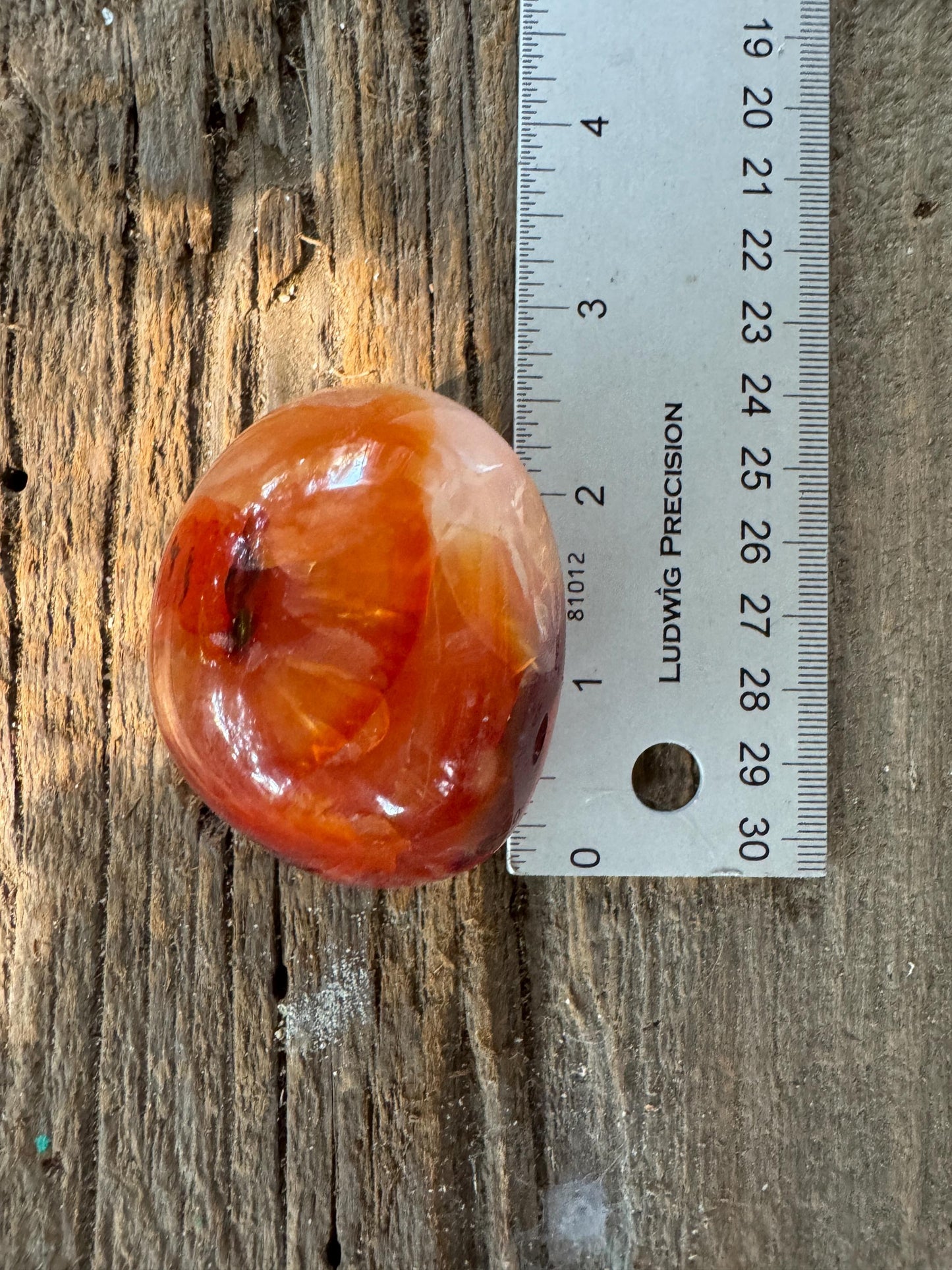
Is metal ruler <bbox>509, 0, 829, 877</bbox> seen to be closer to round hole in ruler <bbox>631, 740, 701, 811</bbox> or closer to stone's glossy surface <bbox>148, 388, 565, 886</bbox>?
round hole in ruler <bbox>631, 740, 701, 811</bbox>

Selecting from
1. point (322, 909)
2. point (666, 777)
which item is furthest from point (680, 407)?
point (322, 909)

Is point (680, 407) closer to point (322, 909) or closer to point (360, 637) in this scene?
point (360, 637)

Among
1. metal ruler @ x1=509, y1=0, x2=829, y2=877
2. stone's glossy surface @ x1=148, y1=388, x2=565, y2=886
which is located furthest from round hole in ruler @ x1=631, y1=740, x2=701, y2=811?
stone's glossy surface @ x1=148, y1=388, x2=565, y2=886

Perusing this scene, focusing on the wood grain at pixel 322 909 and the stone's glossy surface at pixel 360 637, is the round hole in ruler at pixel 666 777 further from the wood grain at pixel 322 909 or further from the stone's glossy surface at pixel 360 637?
the stone's glossy surface at pixel 360 637

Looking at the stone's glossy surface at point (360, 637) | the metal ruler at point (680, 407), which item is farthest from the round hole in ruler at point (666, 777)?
the stone's glossy surface at point (360, 637)

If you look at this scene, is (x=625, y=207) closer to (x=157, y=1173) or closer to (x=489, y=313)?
(x=489, y=313)

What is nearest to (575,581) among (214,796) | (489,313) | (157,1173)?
(489,313)
